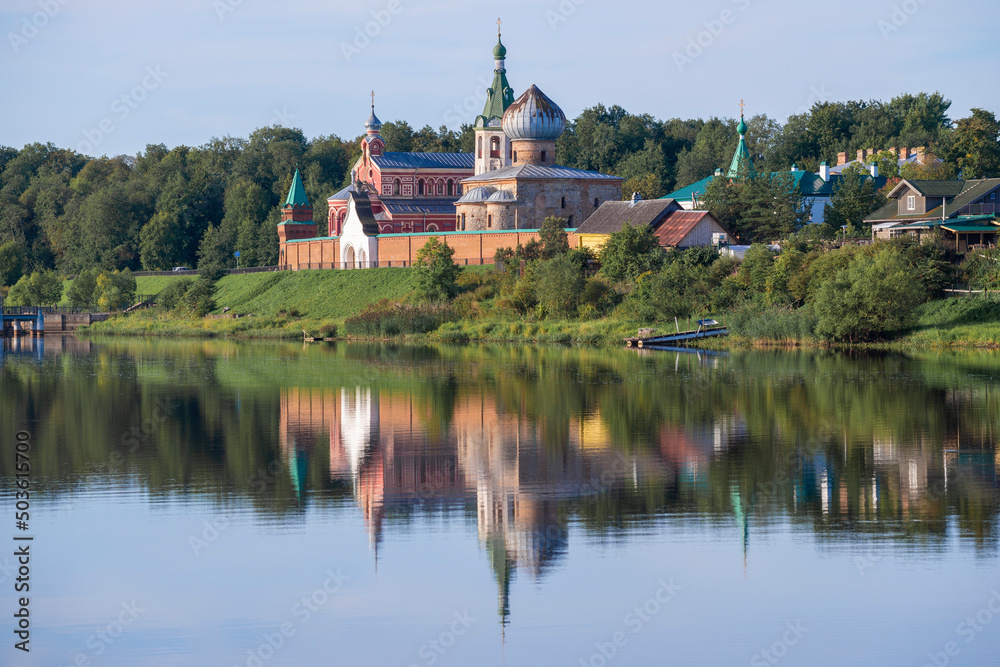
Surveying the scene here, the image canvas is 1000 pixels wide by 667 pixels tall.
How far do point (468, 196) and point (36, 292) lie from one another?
26465mm

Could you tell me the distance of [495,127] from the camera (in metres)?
64.1

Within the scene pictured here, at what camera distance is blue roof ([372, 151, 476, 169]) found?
66.8 meters

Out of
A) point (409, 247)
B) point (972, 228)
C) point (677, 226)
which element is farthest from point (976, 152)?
point (409, 247)

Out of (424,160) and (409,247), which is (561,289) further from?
(424,160)

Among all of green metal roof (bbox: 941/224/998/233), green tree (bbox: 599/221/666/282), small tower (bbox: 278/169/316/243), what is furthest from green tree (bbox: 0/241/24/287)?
green metal roof (bbox: 941/224/998/233)

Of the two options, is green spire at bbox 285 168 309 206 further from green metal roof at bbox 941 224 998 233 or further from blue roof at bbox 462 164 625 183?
green metal roof at bbox 941 224 998 233

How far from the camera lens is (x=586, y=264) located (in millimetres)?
46500

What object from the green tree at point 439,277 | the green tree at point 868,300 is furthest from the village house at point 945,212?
the green tree at point 439,277

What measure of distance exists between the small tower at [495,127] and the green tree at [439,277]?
14.9 meters

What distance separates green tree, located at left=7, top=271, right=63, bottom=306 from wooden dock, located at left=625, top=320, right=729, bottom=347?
40.7m

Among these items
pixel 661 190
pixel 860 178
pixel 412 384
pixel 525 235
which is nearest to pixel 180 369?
pixel 412 384

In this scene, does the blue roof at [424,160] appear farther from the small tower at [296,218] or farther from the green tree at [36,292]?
the green tree at [36,292]

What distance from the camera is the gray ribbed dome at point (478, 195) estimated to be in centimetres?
5647

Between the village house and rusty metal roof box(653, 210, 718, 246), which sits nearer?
the village house
